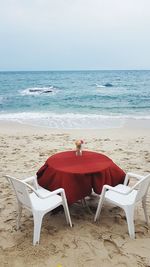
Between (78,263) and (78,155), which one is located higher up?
(78,155)

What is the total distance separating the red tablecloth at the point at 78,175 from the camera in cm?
317

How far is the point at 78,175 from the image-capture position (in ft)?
10.4

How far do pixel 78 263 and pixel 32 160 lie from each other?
3.38 metres

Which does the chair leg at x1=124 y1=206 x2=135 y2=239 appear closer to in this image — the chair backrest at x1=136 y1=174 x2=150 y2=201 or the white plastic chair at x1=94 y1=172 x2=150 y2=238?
the white plastic chair at x1=94 y1=172 x2=150 y2=238

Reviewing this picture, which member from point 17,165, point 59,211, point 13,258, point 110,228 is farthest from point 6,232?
point 17,165

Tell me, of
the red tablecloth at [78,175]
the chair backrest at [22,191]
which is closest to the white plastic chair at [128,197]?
the red tablecloth at [78,175]

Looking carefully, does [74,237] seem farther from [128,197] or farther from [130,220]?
[128,197]

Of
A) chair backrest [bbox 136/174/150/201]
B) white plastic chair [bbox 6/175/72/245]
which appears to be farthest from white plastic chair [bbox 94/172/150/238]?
white plastic chair [bbox 6/175/72/245]

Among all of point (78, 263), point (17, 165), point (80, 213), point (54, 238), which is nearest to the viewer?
point (78, 263)

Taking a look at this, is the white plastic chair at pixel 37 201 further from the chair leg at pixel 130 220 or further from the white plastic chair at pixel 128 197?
the chair leg at pixel 130 220

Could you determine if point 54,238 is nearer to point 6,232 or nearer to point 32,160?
point 6,232

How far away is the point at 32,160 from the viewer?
5660 mm

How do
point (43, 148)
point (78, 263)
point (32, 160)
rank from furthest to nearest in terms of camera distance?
point (43, 148)
point (32, 160)
point (78, 263)

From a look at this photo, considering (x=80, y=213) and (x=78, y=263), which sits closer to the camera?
(x=78, y=263)
